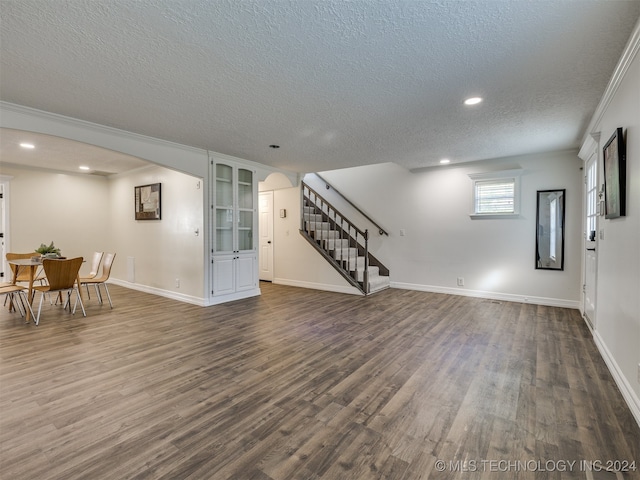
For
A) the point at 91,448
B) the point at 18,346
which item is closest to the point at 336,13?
the point at 91,448

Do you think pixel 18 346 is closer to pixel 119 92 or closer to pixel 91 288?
pixel 119 92

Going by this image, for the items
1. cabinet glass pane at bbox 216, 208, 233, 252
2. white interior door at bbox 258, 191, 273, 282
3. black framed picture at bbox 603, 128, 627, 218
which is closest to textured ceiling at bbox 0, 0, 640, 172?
black framed picture at bbox 603, 128, 627, 218

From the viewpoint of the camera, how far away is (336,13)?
177cm

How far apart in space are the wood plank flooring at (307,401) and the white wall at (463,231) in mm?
1323

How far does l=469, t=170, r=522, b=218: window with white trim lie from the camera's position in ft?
17.0

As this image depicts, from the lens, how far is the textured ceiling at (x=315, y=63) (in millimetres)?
1772

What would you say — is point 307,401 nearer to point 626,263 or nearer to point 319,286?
point 626,263

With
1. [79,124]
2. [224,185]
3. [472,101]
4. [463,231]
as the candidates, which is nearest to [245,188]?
[224,185]

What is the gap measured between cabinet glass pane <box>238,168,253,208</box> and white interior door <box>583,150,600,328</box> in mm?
5033

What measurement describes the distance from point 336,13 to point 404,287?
5440 mm

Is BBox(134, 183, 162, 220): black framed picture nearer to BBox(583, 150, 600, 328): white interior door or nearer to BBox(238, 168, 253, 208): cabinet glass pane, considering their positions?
BBox(238, 168, 253, 208): cabinet glass pane

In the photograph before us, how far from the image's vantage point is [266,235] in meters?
7.48

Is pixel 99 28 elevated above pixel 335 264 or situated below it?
above

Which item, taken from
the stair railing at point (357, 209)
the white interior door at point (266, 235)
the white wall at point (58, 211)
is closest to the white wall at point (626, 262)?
the stair railing at point (357, 209)
